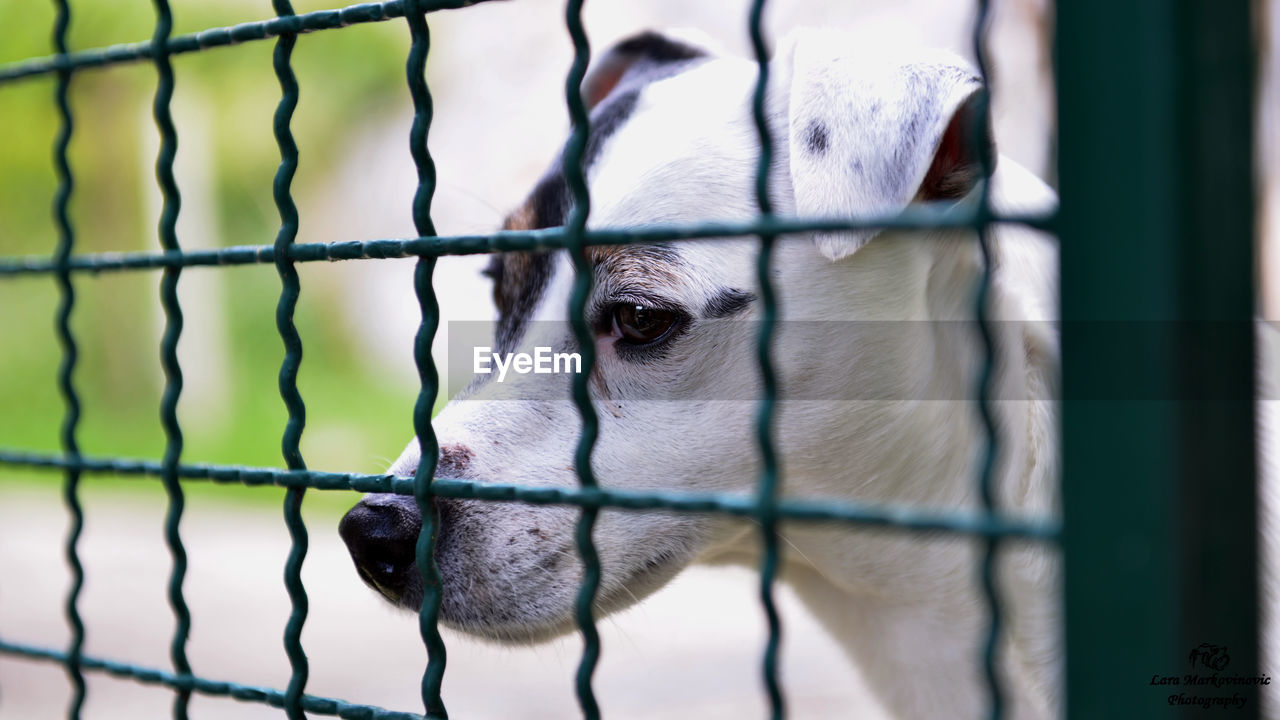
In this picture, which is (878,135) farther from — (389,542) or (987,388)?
(389,542)

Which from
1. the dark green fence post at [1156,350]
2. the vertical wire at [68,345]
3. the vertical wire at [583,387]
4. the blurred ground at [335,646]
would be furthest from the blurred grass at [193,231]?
the dark green fence post at [1156,350]

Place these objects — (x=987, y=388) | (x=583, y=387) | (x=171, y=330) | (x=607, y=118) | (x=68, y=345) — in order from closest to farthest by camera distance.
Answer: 1. (x=987, y=388)
2. (x=583, y=387)
3. (x=171, y=330)
4. (x=68, y=345)
5. (x=607, y=118)

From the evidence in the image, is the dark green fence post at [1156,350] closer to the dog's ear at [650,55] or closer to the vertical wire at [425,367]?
the vertical wire at [425,367]

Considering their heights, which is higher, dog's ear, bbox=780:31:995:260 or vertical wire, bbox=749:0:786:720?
dog's ear, bbox=780:31:995:260

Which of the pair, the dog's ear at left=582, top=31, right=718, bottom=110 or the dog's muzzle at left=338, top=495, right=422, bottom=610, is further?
the dog's ear at left=582, top=31, right=718, bottom=110

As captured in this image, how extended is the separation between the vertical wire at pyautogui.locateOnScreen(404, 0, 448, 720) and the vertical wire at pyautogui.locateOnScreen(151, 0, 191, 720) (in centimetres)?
42

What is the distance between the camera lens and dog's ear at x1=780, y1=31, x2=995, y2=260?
1482 millimetres

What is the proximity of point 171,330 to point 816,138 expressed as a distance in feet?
3.15

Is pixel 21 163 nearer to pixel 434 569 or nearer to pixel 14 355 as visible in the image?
pixel 14 355

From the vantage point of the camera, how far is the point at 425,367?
1245 mm

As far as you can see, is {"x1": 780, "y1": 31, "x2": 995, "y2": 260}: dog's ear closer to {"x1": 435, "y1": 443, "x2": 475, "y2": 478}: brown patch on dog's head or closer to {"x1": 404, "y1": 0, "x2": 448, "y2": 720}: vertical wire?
{"x1": 404, "y1": 0, "x2": 448, "y2": 720}: vertical wire

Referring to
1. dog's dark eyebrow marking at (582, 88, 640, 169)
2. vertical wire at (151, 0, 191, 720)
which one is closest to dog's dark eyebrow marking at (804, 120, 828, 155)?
dog's dark eyebrow marking at (582, 88, 640, 169)

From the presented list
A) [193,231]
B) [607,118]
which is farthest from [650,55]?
[193,231]

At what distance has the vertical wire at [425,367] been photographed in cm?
121
